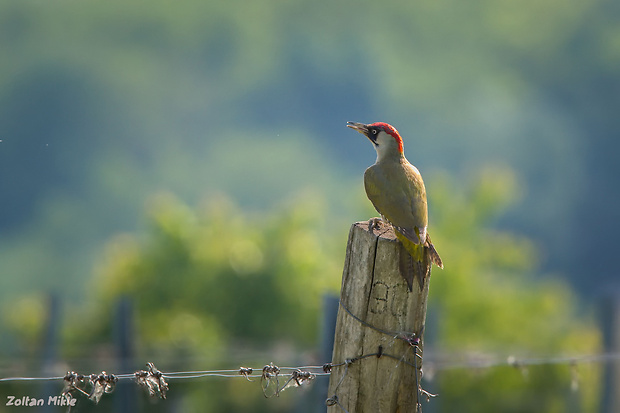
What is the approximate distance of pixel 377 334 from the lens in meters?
2.88

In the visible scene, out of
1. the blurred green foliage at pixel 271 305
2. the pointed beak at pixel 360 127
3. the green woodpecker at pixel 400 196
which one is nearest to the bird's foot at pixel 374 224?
the green woodpecker at pixel 400 196

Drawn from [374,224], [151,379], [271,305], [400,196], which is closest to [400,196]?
[400,196]

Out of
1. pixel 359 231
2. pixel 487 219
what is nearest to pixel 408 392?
pixel 359 231

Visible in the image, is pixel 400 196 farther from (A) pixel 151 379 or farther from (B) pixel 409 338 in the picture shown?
(A) pixel 151 379

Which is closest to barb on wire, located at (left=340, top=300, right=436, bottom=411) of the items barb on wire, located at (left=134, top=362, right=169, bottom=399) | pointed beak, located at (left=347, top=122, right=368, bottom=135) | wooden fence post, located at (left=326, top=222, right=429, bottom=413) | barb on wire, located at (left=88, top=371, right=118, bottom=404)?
wooden fence post, located at (left=326, top=222, right=429, bottom=413)

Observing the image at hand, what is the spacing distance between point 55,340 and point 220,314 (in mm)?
6349

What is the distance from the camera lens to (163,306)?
543 inches

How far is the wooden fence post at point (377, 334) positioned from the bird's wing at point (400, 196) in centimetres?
41

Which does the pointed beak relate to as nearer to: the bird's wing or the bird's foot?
the bird's wing

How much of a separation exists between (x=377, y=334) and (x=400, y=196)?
1139mm

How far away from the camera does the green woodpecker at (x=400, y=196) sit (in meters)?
3.00

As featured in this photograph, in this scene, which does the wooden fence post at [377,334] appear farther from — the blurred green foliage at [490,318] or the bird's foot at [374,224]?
the blurred green foliage at [490,318]

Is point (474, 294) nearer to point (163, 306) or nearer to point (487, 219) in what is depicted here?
point (487, 219)

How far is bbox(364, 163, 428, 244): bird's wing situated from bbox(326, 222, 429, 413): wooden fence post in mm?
405
